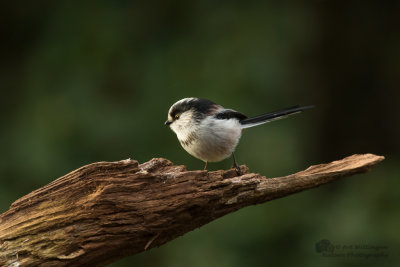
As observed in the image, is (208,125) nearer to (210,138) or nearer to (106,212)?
(210,138)

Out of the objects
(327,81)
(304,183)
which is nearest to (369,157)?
(304,183)

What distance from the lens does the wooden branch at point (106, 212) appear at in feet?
10.8

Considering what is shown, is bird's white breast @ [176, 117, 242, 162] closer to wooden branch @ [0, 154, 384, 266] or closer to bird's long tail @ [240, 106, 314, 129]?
bird's long tail @ [240, 106, 314, 129]

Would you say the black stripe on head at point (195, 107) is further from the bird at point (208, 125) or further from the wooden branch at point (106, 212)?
the wooden branch at point (106, 212)

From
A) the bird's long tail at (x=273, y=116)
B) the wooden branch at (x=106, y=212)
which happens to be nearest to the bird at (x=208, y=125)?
the bird's long tail at (x=273, y=116)

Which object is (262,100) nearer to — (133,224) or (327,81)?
(327,81)

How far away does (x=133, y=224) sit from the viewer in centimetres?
336

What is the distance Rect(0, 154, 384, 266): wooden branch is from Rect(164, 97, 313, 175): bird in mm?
1071

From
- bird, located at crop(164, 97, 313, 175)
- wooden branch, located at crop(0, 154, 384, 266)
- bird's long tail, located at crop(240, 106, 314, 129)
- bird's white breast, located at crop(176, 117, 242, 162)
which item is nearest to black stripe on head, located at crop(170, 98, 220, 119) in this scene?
bird, located at crop(164, 97, 313, 175)

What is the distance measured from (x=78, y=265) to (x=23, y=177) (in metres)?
3.10

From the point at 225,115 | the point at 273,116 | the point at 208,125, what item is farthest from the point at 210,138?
the point at 273,116

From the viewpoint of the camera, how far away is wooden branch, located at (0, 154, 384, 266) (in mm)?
3277

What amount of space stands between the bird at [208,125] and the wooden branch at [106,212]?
107cm

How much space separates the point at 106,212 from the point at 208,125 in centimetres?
167
